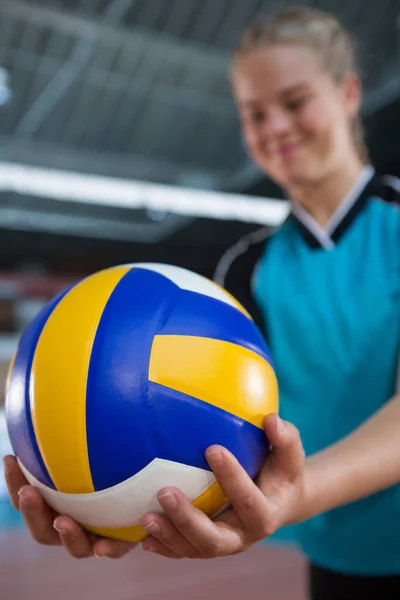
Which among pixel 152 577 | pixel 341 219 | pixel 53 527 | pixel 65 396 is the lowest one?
pixel 152 577

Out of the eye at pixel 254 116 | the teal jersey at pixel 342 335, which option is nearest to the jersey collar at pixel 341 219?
the teal jersey at pixel 342 335

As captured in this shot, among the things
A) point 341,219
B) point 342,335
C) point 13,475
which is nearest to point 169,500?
point 13,475

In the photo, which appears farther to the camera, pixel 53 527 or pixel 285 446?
pixel 53 527

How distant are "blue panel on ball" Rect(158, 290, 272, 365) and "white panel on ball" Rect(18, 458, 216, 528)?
164 mm

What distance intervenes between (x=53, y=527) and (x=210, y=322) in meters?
0.35

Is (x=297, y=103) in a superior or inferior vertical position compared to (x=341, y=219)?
superior

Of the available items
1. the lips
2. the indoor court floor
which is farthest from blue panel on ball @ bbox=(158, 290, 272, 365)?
the indoor court floor

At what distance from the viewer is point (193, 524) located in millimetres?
675

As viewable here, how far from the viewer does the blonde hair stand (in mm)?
1080

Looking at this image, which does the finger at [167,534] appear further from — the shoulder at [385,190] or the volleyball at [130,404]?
the shoulder at [385,190]

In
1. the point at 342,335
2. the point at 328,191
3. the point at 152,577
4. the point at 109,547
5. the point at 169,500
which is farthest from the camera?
the point at 152,577

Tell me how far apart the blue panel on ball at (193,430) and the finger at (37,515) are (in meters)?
0.19

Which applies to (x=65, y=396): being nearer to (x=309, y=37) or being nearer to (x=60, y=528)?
(x=60, y=528)

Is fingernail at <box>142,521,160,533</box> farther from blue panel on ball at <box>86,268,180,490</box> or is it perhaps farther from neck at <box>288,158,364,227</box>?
neck at <box>288,158,364,227</box>
